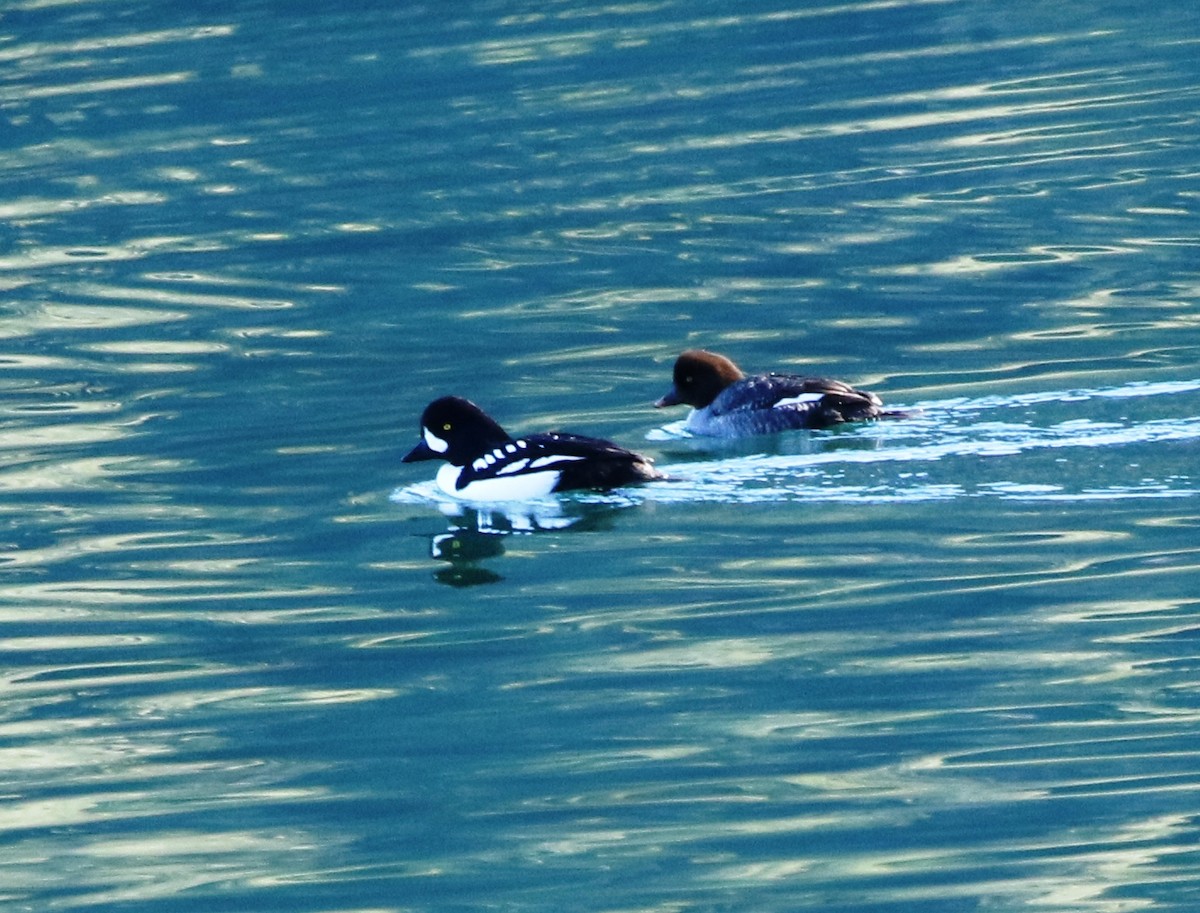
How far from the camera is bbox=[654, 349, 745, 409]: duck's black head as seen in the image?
12.9 m

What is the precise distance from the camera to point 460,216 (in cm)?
1947

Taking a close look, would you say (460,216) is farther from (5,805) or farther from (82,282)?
(5,805)

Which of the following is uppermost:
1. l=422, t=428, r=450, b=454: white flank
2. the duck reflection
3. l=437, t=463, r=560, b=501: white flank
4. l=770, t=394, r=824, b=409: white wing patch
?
l=422, t=428, r=450, b=454: white flank

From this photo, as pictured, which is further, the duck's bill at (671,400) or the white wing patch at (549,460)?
the duck's bill at (671,400)

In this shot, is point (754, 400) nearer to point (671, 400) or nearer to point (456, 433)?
point (671, 400)

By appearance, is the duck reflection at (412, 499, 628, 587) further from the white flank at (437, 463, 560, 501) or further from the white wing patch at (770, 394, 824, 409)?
the white wing patch at (770, 394, 824, 409)

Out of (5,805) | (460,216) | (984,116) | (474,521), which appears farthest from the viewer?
(984,116)

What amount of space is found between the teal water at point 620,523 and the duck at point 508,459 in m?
0.13

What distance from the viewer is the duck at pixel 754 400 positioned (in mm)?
11898

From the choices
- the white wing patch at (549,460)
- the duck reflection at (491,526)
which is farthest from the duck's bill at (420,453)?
the white wing patch at (549,460)

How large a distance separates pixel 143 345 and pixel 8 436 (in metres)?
2.18

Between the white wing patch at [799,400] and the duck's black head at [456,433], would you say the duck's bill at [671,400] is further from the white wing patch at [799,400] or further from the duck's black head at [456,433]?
the duck's black head at [456,433]

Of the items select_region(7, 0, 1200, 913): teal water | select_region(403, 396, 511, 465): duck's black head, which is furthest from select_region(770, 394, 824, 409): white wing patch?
select_region(403, 396, 511, 465): duck's black head

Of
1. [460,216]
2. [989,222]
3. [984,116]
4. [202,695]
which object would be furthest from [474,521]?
[984,116]
